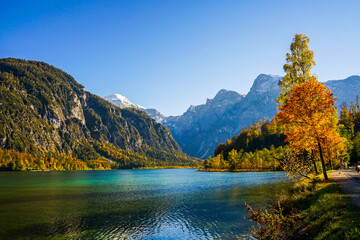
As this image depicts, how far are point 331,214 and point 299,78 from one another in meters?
33.0

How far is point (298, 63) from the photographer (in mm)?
46156

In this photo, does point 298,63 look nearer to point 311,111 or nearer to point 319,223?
point 311,111

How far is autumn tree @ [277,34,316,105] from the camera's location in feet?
147

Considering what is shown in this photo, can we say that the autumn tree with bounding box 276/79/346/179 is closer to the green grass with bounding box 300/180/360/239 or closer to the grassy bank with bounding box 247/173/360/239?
the grassy bank with bounding box 247/173/360/239

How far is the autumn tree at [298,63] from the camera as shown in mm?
44938

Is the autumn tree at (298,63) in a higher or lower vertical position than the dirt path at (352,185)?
higher

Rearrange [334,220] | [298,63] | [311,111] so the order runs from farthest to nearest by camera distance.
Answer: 1. [298,63]
2. [311,111]
3. [334,220]

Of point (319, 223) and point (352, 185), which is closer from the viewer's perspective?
point (319, 223)

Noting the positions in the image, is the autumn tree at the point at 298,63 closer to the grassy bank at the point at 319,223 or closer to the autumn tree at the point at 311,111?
the autumn tree at the point at 311,111

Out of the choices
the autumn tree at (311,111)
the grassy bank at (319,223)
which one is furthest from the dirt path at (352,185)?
the autumn tree at (311,111)

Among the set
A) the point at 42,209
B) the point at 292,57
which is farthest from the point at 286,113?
the point at 42,209


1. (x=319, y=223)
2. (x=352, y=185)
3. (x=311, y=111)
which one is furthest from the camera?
(x=311, y=111)

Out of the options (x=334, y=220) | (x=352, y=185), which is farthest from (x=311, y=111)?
(x=334, y=220)

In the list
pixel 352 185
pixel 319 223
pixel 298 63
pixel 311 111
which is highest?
pixel 298 63
